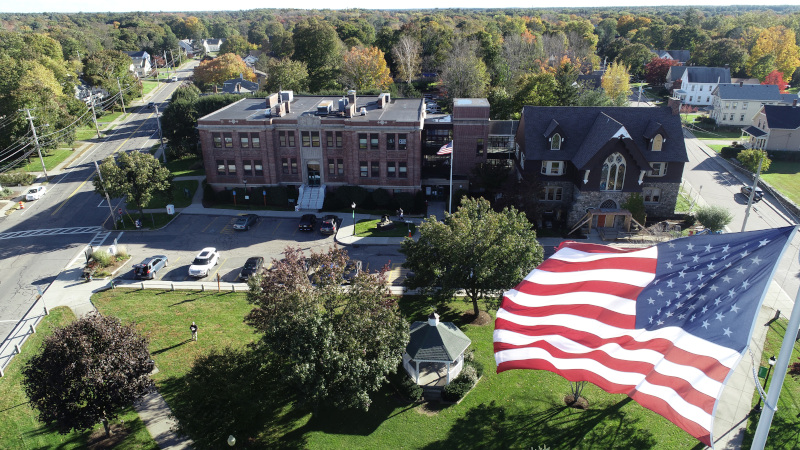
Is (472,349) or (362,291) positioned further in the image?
(472,349)

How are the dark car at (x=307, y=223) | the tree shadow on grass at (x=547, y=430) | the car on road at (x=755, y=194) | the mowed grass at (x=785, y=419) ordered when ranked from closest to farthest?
1. the mowed grass at (x=785, y=419)
2. the tree shadow on grass at (x=547, y=430)
3. the dark car at (x=307, y=223)
4. the car on road at (x=755, y=194)

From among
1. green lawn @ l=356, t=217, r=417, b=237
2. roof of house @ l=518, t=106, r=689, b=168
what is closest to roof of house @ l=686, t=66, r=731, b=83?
roof of house @ l=518, t=106, r=689, b=168

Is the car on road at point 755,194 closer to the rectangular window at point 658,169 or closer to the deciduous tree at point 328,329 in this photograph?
the rectangular window at point 658,169

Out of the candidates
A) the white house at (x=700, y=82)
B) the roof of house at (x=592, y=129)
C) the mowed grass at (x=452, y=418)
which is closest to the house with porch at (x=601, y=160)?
the roof of house at (x=592, y=129)

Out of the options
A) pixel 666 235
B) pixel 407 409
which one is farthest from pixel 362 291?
pixel 666 235

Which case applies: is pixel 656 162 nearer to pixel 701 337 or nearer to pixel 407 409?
pixel 407 409

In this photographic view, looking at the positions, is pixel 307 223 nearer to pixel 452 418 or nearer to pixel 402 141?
pixel 402 141

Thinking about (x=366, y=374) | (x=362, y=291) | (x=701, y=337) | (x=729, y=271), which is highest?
(x=729, y=271)
